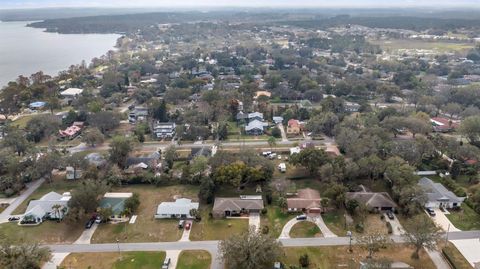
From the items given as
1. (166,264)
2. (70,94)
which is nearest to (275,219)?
(166,264)

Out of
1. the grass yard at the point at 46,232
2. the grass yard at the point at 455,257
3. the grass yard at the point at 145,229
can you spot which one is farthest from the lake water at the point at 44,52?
the grass yard at the point at 455,257

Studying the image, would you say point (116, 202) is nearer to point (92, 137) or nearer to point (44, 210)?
point (44, 210)

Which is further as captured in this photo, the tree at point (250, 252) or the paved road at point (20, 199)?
the paved road at point (20, 199)

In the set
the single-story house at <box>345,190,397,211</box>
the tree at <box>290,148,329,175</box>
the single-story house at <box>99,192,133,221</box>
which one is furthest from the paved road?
the single-story house at <box>345,190,397,211</box>

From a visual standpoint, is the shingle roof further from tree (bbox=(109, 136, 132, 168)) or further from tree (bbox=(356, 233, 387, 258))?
tree (bbox=(109, 136, 132, 168))

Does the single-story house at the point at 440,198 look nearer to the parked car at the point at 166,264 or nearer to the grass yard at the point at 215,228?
the grass yard at the point at 215,228

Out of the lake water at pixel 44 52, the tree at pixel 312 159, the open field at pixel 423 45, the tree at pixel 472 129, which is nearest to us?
the tree at pixel 312 159

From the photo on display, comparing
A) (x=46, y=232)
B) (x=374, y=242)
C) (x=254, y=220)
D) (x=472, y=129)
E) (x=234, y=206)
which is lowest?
(x=46, y=232)
